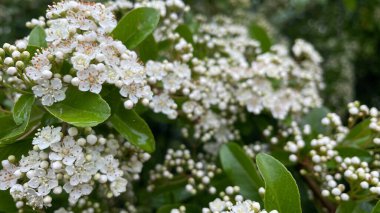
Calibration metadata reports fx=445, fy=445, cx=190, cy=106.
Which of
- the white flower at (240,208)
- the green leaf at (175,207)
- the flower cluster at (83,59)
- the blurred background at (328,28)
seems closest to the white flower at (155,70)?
the flower cluster at (83,59)

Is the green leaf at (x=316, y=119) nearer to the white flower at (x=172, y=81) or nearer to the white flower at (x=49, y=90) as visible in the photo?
the white flower at (x=172, y=81)

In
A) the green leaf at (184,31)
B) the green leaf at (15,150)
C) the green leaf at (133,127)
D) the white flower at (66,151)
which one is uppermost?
the green leaf at (184,31)

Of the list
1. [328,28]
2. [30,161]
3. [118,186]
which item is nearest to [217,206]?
[118,186]

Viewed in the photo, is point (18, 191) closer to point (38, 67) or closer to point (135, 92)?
point (38, 67)

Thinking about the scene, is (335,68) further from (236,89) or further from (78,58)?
(78,58)

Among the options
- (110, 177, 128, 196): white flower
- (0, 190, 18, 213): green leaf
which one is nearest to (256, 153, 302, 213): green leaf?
(110, 177, 128, 196): white flower

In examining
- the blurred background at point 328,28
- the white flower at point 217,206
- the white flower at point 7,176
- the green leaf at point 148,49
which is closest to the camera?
the white flower at point 7,176

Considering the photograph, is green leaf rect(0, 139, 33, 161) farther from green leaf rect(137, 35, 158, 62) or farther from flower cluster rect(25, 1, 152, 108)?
green leaf rect(137, 35, 158, 62)
